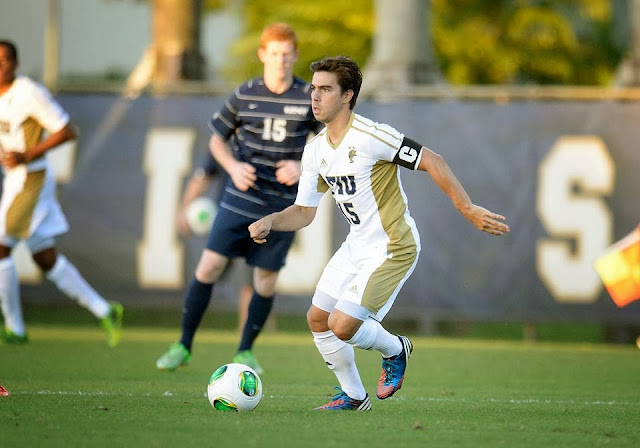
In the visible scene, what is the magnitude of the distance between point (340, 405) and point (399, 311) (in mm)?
6209

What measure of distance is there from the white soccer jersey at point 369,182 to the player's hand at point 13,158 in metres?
4.27

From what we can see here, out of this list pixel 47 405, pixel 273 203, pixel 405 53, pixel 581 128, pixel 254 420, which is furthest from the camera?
Answer: pixel 405 53

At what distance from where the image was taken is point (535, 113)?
13.3m

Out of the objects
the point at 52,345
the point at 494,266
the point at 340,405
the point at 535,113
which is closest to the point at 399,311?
the point at 494,266

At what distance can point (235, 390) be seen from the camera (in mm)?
6980

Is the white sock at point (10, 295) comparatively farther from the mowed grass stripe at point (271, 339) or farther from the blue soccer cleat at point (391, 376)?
the blue soccer cleat at point (391, 376)

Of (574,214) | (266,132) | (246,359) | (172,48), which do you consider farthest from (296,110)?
(172,48)

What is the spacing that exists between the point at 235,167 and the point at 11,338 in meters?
3.41

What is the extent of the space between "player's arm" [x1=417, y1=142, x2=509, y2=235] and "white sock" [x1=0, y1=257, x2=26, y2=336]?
17.1 feet

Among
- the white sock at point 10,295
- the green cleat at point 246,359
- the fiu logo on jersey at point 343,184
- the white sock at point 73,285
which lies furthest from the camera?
the white sock at point 73,285

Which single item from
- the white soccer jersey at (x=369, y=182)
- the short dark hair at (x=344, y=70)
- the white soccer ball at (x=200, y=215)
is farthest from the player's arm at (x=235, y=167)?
the white soccer ball at (x=200, y=215)

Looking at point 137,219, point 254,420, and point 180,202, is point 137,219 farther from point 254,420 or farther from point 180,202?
point 254,420

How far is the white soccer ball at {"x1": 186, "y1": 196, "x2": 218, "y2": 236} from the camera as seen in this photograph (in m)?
13.2

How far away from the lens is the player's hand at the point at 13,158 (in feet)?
35.3
